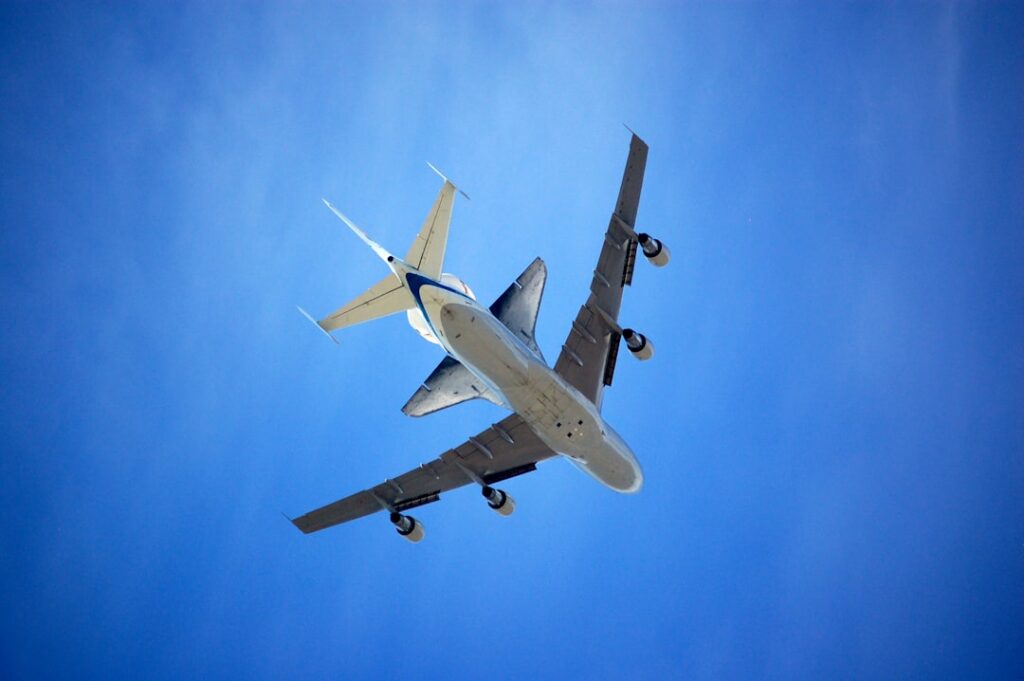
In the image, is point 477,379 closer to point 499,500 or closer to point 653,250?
point 499,500

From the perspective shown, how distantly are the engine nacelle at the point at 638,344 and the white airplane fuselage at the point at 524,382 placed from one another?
219 cm

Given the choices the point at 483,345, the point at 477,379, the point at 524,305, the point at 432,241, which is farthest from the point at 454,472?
the point at 432,241

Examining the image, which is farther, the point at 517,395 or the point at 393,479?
the point at 393,479

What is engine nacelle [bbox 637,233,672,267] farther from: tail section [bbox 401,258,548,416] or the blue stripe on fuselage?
the blue stripe on fuselage

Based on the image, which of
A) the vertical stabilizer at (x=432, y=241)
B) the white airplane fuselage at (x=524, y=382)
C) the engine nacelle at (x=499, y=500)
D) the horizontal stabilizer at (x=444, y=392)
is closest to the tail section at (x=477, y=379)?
the horizontal stabilizer at (x=444, y=392)

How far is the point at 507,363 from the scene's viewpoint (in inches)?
926

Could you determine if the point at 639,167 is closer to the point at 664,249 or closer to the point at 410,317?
the point at 664,249

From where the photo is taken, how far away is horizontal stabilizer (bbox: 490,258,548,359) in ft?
88.4

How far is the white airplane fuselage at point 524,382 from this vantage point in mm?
22688

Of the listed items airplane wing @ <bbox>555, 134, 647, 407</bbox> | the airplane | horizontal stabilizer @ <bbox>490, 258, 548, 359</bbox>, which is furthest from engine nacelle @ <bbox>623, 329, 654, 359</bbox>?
horizontal stabilizer @ <bbox>490, 258, 548, 359</bbox>

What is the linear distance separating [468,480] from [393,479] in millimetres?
2618

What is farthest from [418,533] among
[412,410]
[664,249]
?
[664,249]

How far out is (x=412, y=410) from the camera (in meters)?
28.0

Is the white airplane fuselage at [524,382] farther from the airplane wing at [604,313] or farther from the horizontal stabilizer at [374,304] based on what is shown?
the airplane wing at [604,313]
